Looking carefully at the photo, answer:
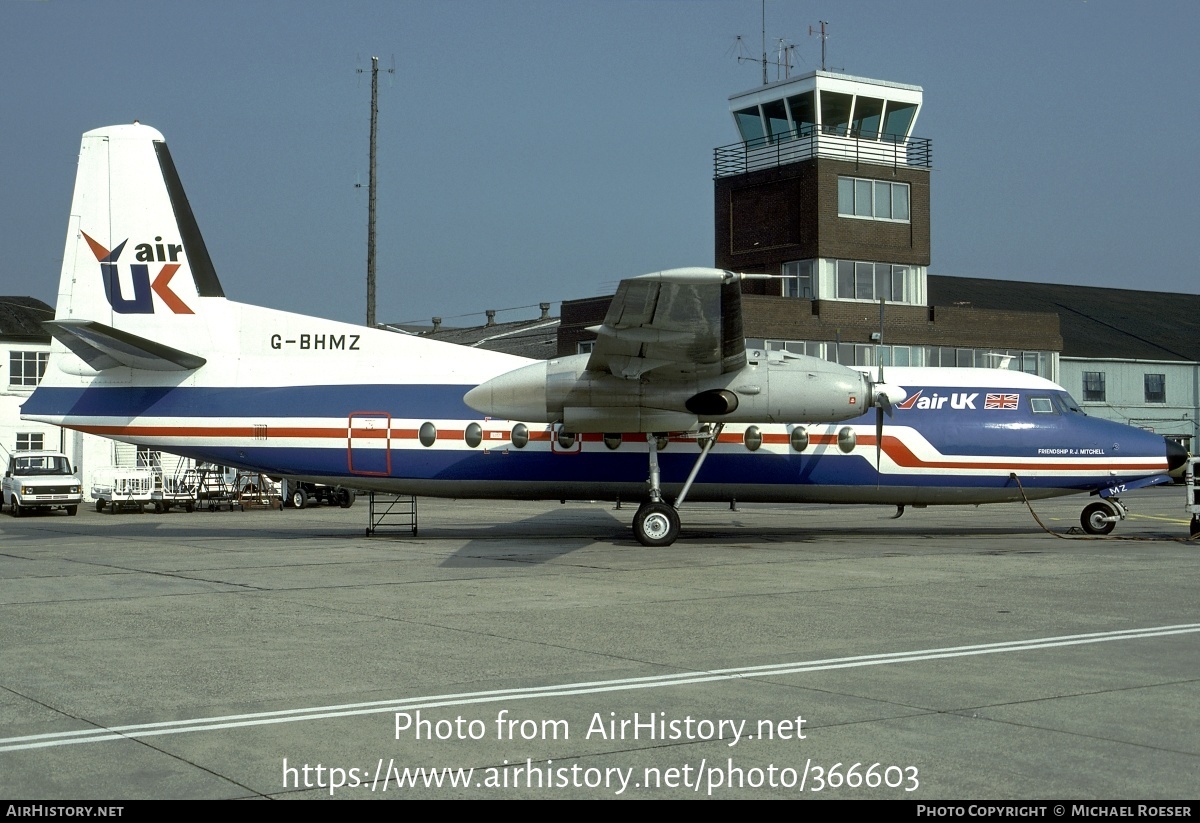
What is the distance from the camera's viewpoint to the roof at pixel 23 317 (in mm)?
48281

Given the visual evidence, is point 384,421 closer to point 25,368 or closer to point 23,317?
point 25,368

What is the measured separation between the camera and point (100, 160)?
68.8ft

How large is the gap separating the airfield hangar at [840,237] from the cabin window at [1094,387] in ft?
18.6

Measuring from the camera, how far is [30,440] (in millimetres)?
47156

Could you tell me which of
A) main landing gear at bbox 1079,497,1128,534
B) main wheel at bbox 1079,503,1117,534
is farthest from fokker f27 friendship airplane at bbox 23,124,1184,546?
main wheel at bbox 1079,503,1117,534

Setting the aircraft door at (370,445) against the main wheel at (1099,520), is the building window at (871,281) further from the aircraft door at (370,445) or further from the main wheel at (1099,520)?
the aircraft door at (370,445)

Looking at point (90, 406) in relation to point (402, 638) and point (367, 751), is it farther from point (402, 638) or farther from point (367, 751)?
point (367, 751)

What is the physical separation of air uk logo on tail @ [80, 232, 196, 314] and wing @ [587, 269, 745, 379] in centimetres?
822

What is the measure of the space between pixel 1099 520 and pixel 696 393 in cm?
905

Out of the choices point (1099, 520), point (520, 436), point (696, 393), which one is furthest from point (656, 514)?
point (1099, 520)

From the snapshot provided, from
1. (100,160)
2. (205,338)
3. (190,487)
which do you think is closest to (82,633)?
(205,338)

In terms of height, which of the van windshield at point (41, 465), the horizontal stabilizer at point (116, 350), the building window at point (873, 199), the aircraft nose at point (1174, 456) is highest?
the building window at point (873, 199)

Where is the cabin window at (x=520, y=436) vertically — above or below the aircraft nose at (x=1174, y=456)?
above

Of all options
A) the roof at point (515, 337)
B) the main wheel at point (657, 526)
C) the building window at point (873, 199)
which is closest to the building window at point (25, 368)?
the roof at point (515, 337)
